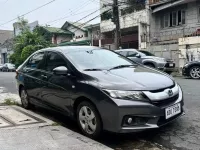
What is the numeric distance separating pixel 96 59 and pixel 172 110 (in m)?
1.74

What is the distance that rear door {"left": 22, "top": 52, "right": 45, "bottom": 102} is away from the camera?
597cm

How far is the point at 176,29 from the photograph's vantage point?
960 inches

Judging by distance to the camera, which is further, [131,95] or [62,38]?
[62,38]

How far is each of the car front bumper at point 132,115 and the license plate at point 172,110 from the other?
0.07 meters

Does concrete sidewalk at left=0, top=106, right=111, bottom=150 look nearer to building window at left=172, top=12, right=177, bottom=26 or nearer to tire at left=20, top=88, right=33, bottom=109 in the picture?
tire at left=20, top=88, right=33, bottom=109

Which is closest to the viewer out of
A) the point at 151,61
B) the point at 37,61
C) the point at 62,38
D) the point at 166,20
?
the point at 37,61

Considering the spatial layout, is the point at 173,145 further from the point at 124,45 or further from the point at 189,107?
the point at 124,45

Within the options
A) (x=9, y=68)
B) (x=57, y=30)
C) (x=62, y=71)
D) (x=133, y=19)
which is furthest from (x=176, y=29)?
(x=9, y=68)

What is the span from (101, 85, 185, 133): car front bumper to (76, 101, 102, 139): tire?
16 cm

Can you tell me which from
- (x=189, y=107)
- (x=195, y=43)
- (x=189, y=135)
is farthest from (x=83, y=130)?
(x=195, y=43)

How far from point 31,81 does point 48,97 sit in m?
0.90

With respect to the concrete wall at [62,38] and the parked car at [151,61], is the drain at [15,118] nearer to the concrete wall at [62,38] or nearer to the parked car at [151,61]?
the parked car at [151,61]

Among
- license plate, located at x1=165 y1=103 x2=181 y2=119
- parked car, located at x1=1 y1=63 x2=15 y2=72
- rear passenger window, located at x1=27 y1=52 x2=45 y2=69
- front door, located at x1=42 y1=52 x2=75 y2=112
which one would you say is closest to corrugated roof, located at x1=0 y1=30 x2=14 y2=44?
parked car, located at x1=1 y1=63 x2=15 y2=72

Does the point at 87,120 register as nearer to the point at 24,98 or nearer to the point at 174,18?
the point at 24,98
